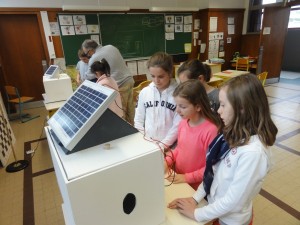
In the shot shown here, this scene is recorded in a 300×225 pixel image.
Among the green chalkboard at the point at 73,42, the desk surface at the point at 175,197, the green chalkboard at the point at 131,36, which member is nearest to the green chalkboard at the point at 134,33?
the green chalkboard at the point at 131,36

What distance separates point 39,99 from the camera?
5117mm

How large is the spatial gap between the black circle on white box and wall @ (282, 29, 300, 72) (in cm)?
862

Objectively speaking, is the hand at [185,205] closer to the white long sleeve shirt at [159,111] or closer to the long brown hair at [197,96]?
the long brown hair at [197,96]

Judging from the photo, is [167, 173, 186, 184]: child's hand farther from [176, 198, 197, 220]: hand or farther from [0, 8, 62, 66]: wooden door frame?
[0, 8, 62, 66]: wooden door frame

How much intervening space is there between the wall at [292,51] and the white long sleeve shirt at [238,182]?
8.33 meters

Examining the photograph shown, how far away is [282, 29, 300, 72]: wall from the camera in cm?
724

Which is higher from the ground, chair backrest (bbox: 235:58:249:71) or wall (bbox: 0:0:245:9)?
wall (bbox: 0:0:245:9)

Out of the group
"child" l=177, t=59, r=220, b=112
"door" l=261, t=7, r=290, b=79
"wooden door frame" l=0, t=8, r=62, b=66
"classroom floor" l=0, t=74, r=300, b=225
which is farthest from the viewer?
"door" l=261, t=7, r=290, b=79

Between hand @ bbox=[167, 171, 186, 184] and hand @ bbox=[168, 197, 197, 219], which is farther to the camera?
hand @ bbox=[167, 171, 186, 184]

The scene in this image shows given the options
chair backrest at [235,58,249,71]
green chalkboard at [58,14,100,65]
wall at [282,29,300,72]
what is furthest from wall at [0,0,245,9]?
wall at [282,29,300,72]

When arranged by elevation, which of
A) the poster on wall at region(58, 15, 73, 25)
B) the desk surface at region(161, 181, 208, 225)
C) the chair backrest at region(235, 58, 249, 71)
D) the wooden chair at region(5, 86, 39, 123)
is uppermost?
the poster on wall at region(58, 15, 73, 25)

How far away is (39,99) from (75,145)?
508 cm

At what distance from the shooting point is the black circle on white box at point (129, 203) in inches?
28.2

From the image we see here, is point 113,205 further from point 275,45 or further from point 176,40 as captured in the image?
point 275,45
